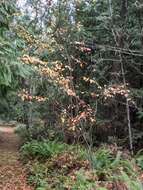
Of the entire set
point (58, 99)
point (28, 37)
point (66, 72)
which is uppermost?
point (28, 37)

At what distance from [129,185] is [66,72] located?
8.13m

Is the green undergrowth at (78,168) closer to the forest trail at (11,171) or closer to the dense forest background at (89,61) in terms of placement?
the forest trail at (11,171)

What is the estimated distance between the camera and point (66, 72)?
15.5 m

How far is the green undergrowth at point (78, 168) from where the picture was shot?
370 inches

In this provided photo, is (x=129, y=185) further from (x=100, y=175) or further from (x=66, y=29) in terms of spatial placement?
(x=66, y=29)

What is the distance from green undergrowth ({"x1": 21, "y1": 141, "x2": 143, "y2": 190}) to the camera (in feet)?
30.8

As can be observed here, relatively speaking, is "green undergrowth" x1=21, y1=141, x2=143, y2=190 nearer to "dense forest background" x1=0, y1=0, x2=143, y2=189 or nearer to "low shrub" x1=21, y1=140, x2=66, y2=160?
"low shrub" x1=21, y1=140, x2=66, y2=160

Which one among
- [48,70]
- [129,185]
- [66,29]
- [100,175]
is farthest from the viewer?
[66,29]

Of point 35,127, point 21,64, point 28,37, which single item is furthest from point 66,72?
point 35,127

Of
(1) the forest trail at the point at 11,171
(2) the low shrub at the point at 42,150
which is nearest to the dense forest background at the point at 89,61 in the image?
(2) the low shrub at the point at 42,150

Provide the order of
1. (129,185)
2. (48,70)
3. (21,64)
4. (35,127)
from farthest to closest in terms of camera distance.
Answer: (35,127), (21,64), (48,70), (129,185)

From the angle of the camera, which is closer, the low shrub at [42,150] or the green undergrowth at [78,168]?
the green undergrowth at [78,168]

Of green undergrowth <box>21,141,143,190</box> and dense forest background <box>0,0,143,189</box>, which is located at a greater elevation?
dense forest background <box>0,0,143,189</box>

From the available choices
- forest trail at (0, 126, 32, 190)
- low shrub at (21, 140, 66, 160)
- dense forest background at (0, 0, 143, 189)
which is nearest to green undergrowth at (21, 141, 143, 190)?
low shrub at (21, 140, 66, 160)
